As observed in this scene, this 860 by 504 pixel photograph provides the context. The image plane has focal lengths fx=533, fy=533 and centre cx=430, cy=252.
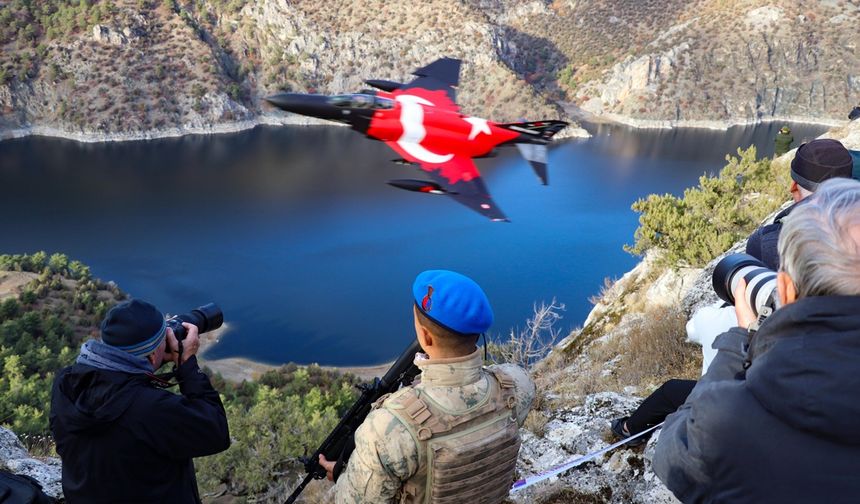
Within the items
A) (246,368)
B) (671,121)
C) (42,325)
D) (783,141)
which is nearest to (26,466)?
(783,141)

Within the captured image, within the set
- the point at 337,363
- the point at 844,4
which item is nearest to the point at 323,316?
the point at 337,363

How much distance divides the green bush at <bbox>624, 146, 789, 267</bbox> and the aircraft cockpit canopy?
29.0ft

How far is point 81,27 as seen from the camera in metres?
71.9

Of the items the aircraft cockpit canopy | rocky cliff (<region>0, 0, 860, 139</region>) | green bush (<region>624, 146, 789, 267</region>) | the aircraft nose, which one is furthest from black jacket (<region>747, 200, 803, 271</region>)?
rocky cliff (<region>0, 0, 860, 139</region>)

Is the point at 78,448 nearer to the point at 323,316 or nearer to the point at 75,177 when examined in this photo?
the point at 323,316

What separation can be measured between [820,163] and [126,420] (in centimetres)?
412

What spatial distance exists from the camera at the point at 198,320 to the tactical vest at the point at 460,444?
1627 millimetres

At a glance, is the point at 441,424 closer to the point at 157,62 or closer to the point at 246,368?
the point at 246,368

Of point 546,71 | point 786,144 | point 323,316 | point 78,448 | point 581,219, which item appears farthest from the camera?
point 546,71

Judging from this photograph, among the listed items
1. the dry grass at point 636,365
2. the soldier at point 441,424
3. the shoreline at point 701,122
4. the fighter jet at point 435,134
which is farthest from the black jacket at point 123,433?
the shoreline at point 701,122

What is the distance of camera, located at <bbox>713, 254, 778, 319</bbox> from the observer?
74.9 inches

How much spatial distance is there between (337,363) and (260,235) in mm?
16934

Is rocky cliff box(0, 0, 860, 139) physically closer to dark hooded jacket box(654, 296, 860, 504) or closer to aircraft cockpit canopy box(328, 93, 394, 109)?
aircraft cockpit canopy box(328, 93, 394, 109)

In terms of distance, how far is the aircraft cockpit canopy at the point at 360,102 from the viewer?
4484mm
